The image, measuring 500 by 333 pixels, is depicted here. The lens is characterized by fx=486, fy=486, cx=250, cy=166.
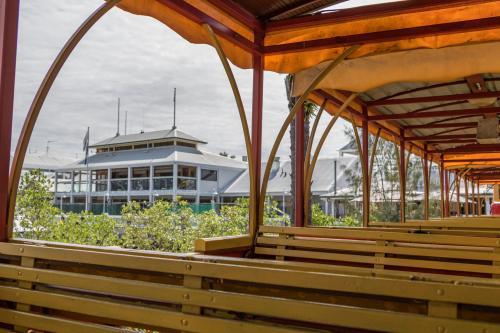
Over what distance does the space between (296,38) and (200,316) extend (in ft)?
10.3

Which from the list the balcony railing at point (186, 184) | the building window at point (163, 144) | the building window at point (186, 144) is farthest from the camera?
the building window at point (186, 144)

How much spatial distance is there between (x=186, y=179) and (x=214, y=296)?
28533 mm

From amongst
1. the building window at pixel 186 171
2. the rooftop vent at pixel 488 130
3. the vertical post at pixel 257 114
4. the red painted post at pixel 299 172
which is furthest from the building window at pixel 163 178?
the vertical post at pixel 257 114

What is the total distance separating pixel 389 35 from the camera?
155 inches

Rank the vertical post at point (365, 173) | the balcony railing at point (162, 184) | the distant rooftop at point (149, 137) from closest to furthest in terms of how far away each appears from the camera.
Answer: the vertical post at point (365, 173), the balcony railing at point (162, 184), the distant rooftop at point (149, 137)

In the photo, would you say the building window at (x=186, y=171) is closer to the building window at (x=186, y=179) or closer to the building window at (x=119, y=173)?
the building window at (x=186, y=179)

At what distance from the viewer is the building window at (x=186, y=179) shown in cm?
2979

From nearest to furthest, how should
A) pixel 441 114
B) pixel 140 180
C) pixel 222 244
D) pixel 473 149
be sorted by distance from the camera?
pixel 222 244 → pixel 441 114 → pixel 473 149 → pixel 140 180

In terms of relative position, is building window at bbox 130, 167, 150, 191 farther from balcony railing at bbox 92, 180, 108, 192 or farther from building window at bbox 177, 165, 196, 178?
building window at bbox 177, 165, 196, 178

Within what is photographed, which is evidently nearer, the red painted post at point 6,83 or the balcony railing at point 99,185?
the red painted post at point 6,83

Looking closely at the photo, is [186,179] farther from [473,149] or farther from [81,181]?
[473,149]

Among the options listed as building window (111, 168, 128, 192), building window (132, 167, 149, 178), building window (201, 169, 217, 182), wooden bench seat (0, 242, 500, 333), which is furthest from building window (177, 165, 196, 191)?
wooden bench seat (0, 242, 500, 333)

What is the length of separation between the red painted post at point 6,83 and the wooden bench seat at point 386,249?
1.89m

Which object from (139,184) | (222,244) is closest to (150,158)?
(139,184)
